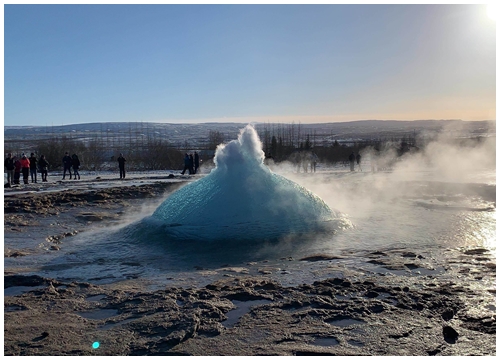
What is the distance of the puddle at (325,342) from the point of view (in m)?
3.24

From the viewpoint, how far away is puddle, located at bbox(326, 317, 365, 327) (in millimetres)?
3613

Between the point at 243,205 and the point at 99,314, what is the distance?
11.0 feet

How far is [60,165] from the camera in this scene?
23922 mm

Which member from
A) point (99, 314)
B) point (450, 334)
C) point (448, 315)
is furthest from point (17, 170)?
point (450, 334)

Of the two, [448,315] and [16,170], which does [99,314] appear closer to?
[448,315]

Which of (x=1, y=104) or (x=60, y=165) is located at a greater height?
(x=1, y=104)

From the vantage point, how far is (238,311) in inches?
156

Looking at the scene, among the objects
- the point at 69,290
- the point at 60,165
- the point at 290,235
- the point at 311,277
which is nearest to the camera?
the point at 69,290

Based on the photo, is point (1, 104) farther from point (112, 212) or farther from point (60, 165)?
point (60, 165)

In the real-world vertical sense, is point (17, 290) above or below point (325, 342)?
below

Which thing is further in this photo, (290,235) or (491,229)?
(491,229)

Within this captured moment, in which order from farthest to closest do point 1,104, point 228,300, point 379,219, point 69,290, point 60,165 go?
1. point 60,165
2. point 379,219
3. point 69,290
4. point 228,300
5. point 1,104

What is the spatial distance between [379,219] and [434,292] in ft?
13.5

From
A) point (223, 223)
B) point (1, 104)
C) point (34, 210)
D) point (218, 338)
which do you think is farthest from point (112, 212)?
→ point (218, 338)
